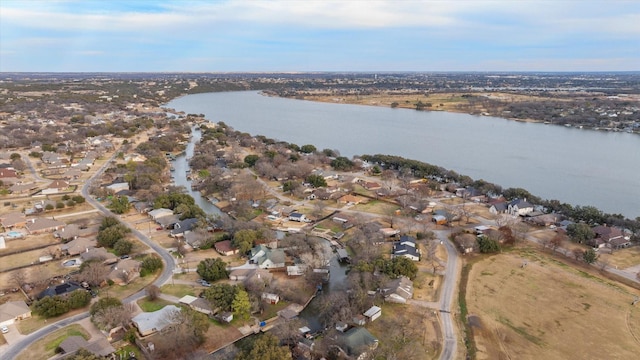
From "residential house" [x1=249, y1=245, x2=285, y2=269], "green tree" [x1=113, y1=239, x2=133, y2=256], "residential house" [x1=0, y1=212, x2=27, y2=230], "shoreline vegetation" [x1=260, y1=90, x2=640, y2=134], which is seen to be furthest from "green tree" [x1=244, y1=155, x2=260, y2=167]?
"shoreline vegetation" [x1=260, y1=90, x2=640, y2=134]

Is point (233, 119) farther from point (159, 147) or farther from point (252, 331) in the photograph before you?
point (252, 331)

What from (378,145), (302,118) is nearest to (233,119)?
(302,118)

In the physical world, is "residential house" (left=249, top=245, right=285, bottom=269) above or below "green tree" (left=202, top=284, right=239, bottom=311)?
below

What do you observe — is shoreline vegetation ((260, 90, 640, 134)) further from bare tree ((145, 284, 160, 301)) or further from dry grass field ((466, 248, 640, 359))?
bare tree ((145, 284, 160, 301))

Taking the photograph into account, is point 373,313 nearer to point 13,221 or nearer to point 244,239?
point 244,239

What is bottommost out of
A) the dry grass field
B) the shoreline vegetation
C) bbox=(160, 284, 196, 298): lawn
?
the dry grass field

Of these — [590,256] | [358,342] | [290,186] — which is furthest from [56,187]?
[590,256]
